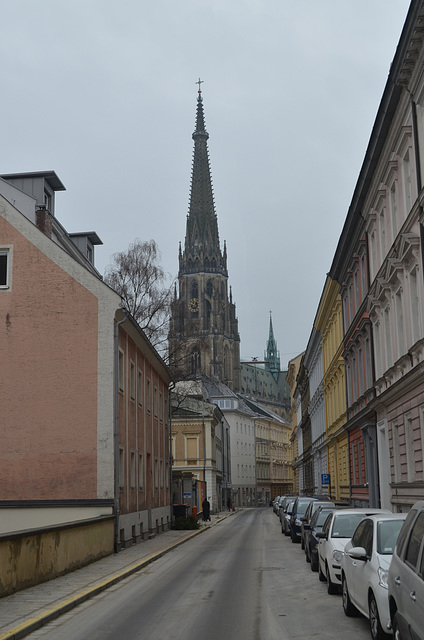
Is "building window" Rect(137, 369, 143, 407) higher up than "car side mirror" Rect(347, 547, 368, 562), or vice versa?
"building window" Rect(137, 369, 143, 407)

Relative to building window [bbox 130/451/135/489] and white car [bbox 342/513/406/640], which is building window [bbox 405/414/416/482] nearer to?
building window [bbox 130/451/135/489]

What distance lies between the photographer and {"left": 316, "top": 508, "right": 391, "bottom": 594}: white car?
14.0m

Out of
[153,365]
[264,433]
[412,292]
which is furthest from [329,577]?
[264,433]

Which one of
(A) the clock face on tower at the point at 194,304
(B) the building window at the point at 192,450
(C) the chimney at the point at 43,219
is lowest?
(B) the building window at the point at 192,450

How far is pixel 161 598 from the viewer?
14.1 meters

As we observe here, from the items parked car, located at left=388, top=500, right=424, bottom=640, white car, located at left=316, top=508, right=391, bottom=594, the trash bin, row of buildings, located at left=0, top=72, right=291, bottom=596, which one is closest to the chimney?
row of buildings, located at left=0, top=72, right=291, bottom=596

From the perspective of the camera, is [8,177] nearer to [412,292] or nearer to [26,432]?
[26,432]

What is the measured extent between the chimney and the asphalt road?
15233 mm

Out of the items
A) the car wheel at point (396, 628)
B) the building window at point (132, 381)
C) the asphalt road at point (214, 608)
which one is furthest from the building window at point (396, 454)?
the car wheel at point (396, 628)

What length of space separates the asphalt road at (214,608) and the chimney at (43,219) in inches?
600

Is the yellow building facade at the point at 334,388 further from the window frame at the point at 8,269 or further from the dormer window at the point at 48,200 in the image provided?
the window frame at the point at 8,269

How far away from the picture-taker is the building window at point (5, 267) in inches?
981

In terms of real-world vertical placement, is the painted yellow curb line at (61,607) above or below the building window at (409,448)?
below

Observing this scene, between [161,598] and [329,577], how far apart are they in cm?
287
